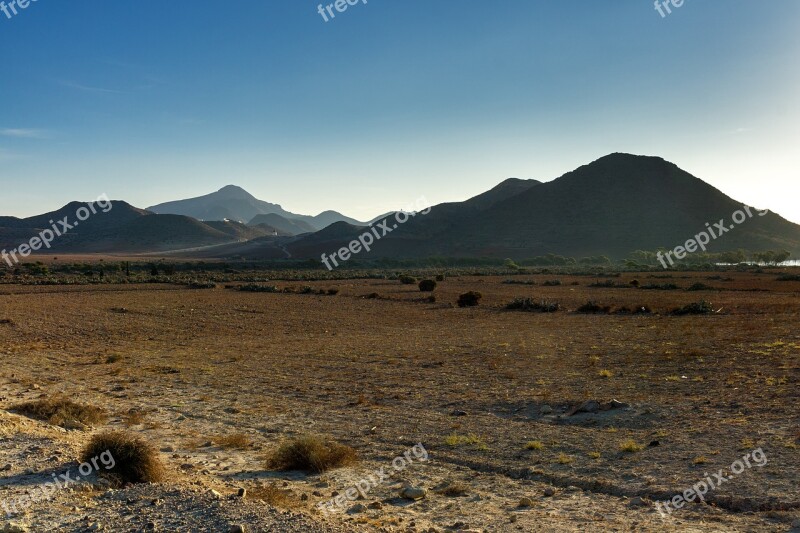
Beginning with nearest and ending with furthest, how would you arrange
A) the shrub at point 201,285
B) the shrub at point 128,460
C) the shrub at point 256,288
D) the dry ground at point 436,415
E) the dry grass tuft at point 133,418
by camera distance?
1. the dry ground at point 436,415
2. the shrub at point 128,460
3. the dry grass tuft at point 133,418
4. the shrub at point 256,288
5. the shrub at point 201,285

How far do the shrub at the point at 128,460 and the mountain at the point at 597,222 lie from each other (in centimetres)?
13402

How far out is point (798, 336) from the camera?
2288 centimetres

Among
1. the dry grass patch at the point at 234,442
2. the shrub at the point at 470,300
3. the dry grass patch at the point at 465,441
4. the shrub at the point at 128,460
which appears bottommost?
the shrub at the point at 470,300

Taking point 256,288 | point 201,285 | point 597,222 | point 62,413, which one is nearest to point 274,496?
point 62,413

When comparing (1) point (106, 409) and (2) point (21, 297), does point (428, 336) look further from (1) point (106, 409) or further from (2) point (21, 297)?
(2) point (21, 297)

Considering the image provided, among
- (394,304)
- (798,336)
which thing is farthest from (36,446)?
(394,304)

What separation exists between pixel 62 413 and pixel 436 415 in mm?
7415

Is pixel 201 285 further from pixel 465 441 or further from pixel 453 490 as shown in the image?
pixel 453 490

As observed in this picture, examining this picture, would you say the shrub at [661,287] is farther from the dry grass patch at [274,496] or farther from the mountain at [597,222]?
the mountain at [597,222]

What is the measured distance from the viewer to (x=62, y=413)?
11844mm

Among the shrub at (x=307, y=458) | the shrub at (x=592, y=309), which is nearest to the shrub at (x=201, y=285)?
the shrub at (x=592, y=309)

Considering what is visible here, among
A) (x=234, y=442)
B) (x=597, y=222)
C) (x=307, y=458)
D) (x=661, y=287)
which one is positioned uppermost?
(x=597, y=222)

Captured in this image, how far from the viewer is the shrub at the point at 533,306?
38.4 metres

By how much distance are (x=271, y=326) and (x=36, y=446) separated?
70.4 feet
